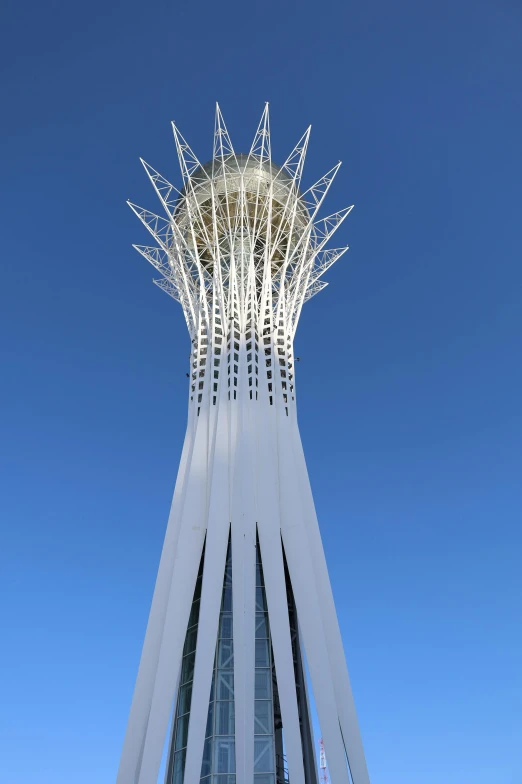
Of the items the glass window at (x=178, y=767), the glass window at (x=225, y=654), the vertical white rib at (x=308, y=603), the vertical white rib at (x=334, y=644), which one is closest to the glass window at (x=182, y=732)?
the glass window at (x=178, y=767)

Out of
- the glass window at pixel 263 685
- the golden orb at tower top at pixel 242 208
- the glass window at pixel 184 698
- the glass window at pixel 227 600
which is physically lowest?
the glass window at pixel 263 685

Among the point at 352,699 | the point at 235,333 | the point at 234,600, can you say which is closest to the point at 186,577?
the point at 234,600

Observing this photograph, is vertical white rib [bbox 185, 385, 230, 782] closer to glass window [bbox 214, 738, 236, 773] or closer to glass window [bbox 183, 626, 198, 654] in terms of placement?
glass window [bbox 214, 738, 236, 773]

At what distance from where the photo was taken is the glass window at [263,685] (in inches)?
1494

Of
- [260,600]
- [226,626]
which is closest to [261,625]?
[260,600]

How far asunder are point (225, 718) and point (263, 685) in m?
2.43

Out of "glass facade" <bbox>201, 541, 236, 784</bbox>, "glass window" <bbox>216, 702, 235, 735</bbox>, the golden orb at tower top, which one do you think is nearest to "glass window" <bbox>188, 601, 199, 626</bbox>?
"glass facade" <bbox>201, 541, 236, 784</bbox>

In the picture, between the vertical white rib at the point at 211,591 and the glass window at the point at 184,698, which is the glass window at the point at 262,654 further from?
the glass window at the point at 184,698

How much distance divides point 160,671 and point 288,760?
7255 mm

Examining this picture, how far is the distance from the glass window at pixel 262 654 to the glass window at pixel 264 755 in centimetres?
366

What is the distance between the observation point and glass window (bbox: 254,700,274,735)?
36812 millimetres

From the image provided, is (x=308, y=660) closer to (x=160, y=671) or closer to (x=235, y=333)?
(x=160, y=671)

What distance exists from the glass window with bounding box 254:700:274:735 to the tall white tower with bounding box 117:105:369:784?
0.07 meters

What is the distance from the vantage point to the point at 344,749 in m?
34.6
